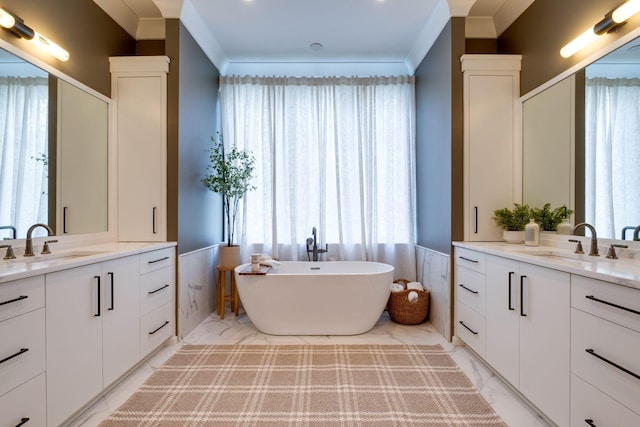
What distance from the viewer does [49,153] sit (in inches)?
78.5

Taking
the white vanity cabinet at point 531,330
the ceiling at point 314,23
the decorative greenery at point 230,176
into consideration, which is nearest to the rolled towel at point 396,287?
the white vanity cabinet at point 531,330

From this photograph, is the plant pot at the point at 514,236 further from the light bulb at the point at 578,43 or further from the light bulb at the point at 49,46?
the light bulb at the point at 49,46

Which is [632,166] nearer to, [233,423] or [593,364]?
[593,364]

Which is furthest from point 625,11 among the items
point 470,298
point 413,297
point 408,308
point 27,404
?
point 27,404

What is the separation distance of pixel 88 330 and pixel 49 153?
46.5 inches

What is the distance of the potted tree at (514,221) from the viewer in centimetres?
238

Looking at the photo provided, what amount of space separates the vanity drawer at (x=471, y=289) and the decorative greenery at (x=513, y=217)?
51cm

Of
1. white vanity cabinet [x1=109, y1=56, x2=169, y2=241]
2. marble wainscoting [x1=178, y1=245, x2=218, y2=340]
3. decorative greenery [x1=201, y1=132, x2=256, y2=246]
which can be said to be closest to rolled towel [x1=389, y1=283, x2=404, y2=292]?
decorative greenery [x1=201, y1=132, x2=256, y2=246]

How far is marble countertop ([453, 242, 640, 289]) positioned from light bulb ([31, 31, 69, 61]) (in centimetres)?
309

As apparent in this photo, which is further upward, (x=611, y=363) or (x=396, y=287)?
(x=611, y=363)

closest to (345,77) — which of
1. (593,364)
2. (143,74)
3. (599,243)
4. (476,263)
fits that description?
(143,74)

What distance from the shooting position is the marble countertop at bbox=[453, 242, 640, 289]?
3.83ft

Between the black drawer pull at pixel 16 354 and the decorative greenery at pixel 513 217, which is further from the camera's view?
the decorative greenery at pixel 513 217

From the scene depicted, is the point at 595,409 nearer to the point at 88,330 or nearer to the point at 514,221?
the point at 514,221
